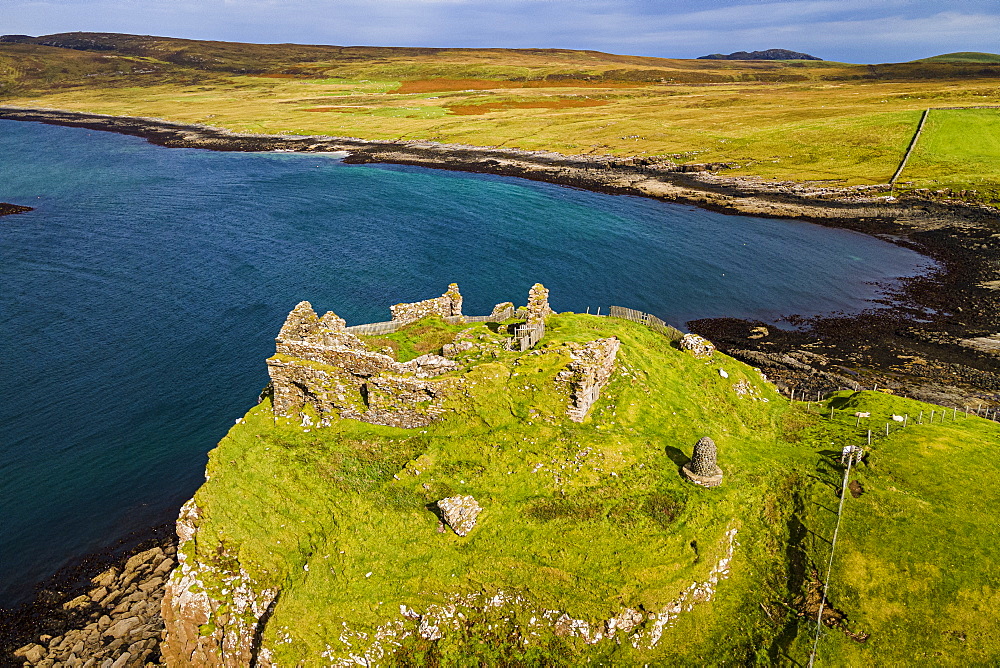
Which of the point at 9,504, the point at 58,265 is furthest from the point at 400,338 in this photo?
the point at 58,265

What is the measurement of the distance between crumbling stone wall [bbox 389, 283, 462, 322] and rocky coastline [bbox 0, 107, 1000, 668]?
16.5 meters

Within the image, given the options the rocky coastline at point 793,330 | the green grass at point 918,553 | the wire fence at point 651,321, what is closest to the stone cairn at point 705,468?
the green grass at point 918,553

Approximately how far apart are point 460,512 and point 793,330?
4364cm

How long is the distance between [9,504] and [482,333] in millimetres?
27837

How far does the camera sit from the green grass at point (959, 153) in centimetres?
8581

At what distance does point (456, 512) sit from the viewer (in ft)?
58.2

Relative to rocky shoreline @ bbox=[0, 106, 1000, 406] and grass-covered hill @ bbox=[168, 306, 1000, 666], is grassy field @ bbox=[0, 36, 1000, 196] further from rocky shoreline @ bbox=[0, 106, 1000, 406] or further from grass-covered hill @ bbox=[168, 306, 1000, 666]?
grass-covered hill @ bbox=[168, 306, 1000, 666]

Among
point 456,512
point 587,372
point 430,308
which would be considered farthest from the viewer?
point 430,308

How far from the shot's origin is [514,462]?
19.8 metres

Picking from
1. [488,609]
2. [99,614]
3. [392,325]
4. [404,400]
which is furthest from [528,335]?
[99,614]

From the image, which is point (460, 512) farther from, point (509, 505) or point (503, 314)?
point (503, 314)

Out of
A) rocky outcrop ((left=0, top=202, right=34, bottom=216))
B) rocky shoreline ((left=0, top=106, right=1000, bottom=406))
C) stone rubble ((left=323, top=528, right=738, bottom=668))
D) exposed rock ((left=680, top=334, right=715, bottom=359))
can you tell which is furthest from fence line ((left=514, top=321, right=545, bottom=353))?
rocky outcrop ((left=0, top=202, right=34, bottom=216))

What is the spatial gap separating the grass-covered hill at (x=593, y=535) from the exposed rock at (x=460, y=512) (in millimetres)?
341

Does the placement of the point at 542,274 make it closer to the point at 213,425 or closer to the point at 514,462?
the point at 213,425
